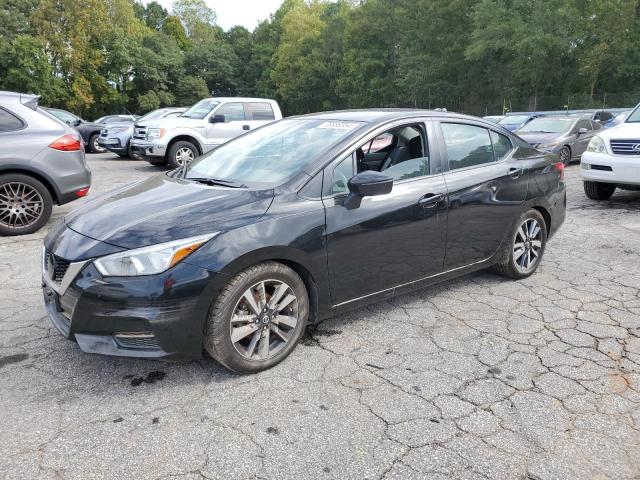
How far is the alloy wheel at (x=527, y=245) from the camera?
15.1 feet

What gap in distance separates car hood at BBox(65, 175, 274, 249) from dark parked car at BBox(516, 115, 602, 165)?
11380 mm

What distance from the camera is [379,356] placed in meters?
3.32

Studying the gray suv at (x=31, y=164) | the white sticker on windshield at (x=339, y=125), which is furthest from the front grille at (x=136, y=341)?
the gray suv at (x=31, y=164)

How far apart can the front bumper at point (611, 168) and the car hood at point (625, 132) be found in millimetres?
275

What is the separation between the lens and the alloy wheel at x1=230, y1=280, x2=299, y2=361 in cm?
296

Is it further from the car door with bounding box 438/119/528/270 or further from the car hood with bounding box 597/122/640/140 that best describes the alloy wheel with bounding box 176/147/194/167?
the car door with bounding box 438/119/528/270

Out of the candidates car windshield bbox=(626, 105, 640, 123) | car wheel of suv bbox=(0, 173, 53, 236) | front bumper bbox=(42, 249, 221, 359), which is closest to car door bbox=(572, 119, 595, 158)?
car windshield bbox=(626, 105, 640, 123)

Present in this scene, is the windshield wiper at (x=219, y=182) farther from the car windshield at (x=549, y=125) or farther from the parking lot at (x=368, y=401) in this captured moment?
the car windshield at (x=549, y=125)

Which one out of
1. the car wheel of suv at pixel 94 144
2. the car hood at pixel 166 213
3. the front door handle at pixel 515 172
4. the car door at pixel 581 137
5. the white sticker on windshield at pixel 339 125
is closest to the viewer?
the car hood at pixel 166 213

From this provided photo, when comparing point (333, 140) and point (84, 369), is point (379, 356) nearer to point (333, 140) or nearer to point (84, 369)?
point (333, 140)

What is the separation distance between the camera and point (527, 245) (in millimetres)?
4691

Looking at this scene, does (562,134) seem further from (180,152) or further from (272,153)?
(272,153)

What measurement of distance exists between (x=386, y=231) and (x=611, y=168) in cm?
571

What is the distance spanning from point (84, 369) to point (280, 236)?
1.46 m
